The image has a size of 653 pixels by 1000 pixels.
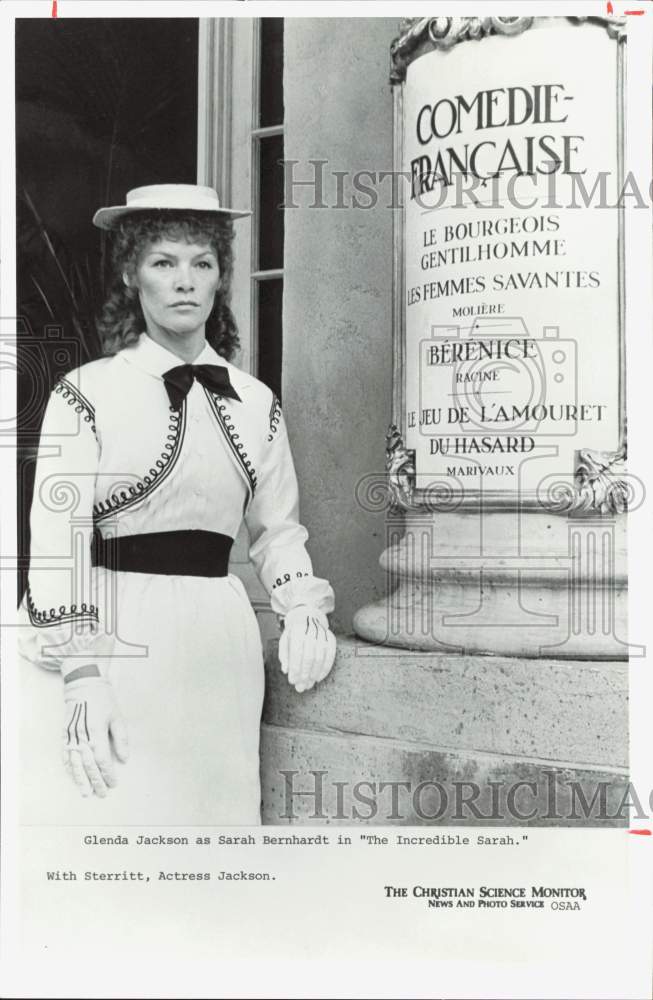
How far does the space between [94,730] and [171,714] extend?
0.19 meters

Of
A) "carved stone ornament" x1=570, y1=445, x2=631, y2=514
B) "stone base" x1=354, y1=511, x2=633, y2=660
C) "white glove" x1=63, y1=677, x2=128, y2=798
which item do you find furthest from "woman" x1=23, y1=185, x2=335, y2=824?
Answer: "carved stone ornament" x1=570, y1=445, x2=631, y2=514

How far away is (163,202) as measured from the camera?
2.92m

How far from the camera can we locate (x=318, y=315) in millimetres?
3135

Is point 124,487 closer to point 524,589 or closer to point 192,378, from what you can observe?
point 192,378

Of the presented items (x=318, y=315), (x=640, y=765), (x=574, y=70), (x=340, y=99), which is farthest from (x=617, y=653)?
(x=340, y=99)

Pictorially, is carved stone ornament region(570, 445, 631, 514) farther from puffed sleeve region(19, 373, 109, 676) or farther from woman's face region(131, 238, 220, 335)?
puffed sleeve region(19, 373, 109, 676)

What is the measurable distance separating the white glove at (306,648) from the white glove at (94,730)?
1.46ft

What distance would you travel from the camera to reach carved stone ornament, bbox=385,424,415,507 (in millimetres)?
2934

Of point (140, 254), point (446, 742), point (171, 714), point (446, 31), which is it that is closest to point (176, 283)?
point (140, 254)

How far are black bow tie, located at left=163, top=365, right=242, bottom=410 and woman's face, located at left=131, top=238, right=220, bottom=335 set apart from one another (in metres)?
0.10

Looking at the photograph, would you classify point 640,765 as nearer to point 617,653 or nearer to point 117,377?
point 617,653

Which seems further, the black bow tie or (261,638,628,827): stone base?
the black bow tie

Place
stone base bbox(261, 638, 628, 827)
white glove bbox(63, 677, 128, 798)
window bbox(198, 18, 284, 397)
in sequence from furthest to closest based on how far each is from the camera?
window bbox(198, 18, 284, 397), white glove bbox(63, 677, 128, 798), stone base bbox(261, 638, 628, 827)

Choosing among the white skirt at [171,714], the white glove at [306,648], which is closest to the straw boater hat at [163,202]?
the white skirt at [171,714]
